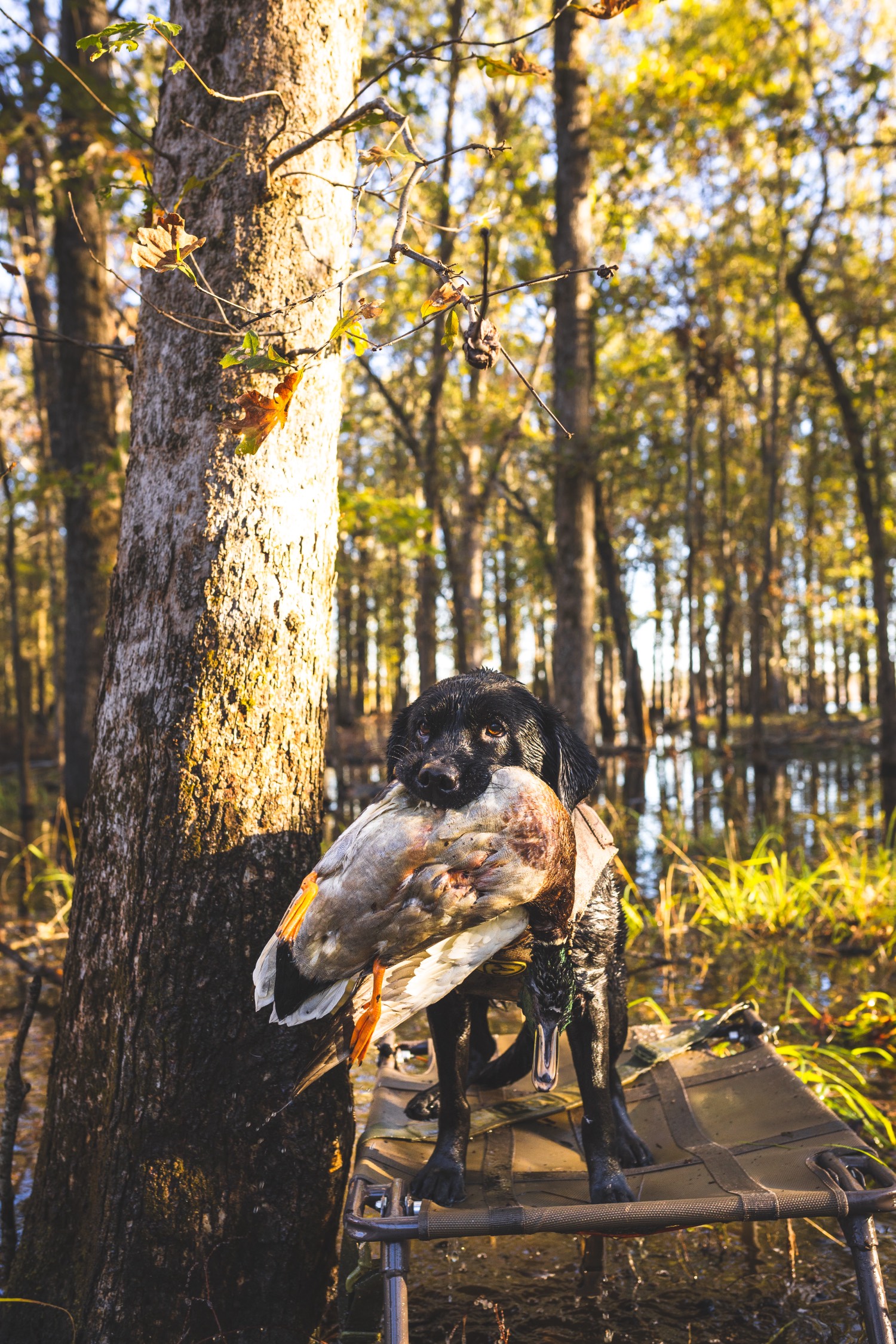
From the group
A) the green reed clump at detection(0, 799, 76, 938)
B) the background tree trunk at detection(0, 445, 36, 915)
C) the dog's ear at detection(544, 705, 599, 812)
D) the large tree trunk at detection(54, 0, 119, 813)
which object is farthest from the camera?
the background tree trunk at detection(0, 445, 36, 915)

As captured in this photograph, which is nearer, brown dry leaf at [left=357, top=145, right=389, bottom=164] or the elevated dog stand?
the elevated dog stand

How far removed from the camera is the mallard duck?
1642 millimetres

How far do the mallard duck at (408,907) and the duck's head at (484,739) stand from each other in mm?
100

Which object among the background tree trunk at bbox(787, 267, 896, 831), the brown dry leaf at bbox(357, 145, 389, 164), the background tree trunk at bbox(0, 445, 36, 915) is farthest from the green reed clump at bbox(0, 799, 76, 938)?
the background tree trunk at bbox(787, 267, 896, 831)

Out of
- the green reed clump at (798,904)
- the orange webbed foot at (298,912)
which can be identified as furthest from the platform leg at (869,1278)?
the green reed clump at (798,904)

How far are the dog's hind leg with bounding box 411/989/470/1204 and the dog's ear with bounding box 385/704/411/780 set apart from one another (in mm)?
605

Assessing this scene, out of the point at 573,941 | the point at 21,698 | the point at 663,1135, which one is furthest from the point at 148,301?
the point at 21,698

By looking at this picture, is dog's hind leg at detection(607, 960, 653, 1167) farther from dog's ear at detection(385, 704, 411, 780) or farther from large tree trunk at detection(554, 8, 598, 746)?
large tree trunk at detection(554, 8, 598, 746)

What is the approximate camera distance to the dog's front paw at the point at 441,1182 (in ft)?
6.70

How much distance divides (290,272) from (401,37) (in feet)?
32.8

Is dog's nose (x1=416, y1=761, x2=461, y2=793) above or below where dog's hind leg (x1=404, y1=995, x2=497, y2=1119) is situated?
above

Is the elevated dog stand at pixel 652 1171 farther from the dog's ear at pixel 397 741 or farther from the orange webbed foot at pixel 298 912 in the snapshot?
the dog's ear at pixel 397 741

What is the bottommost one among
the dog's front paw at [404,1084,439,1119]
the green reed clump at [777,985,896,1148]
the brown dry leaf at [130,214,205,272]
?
the green reed clump at [777,985,896,1148]

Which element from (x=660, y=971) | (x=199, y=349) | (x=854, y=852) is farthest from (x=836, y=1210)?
(x=854, y=852)
